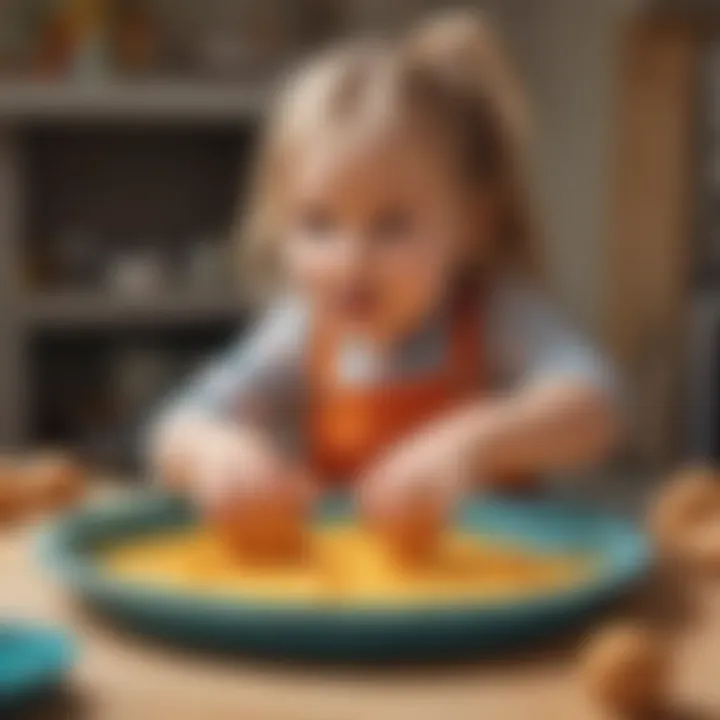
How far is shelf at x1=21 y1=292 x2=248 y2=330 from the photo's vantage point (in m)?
1.75

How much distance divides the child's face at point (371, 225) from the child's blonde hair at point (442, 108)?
0.02 metres

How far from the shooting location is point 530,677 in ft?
1.60

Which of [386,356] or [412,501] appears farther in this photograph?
[386,356]

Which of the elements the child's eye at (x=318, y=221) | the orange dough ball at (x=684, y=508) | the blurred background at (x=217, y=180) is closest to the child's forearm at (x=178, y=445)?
the child's eye at (x=318, y=221)

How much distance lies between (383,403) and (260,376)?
0.07 meters

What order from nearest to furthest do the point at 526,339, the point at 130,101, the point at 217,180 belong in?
the point at 526,339 < the point at 130,101 < the point at 217,180

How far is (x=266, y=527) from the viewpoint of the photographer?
609 millimetres

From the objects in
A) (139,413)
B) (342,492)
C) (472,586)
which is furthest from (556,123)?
(472,586)

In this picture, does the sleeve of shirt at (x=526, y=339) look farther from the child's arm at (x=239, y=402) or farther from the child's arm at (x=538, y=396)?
the child's arm at (x=239, y=402)

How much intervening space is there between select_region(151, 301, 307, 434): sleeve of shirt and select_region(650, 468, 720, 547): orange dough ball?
0.69ft

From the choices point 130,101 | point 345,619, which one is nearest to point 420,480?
point 345,619

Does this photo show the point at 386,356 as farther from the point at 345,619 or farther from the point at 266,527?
the point at 345,619

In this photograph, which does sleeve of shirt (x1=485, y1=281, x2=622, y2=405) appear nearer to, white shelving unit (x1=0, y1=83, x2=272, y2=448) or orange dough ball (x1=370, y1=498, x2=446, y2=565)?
orange dough ball (x1=370, y1=498, x2=446, y2=565)

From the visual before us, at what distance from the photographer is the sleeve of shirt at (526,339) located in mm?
794
